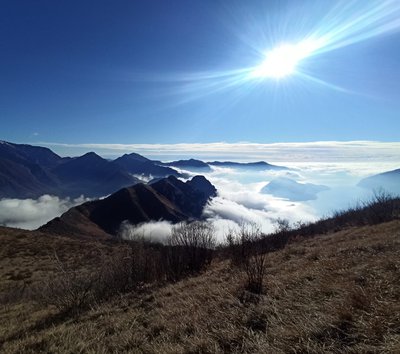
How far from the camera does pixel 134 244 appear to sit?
14.6 meters

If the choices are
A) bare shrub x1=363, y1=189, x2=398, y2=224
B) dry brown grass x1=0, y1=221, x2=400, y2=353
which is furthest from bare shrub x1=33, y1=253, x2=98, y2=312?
bare shrub x1=363, y1=189, x2=398, y2=224

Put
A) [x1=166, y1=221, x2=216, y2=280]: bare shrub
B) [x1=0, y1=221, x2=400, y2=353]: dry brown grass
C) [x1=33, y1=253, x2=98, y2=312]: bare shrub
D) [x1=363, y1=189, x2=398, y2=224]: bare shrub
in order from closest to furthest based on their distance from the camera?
[x1=0, y1=221, x2=400, y2=353]: dry brown grass < [x1=33, y1=253, x2=98, y2=312]: bare shrub < [x1=166, y1=221, x2=216, y2=280]: bare shrub < [x1=363, y1=189, x2=398, y2=224]: bare shrub

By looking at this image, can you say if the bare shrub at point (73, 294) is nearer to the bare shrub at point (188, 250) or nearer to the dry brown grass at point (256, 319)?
the dry brown grass at point (256, 319)

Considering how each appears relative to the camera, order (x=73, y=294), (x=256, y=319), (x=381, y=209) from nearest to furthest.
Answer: (x=256, y=319) → (x=73, y=294) → (x=381, y=209)

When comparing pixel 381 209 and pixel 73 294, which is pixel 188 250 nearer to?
pixel 73 294

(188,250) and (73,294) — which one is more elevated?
(188,250)

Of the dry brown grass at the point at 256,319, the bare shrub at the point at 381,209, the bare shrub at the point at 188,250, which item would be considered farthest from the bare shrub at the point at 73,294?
the bare shrub at the point at 381,209

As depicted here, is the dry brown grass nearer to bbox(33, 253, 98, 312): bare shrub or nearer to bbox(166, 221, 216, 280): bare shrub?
bbox(33, 253, 98, 312): bare shrub

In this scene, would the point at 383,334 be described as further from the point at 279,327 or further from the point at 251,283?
the point at 251,283

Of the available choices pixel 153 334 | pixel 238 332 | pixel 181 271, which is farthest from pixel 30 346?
pixel 181 271

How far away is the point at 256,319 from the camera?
5.67 m

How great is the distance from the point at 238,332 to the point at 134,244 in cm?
992

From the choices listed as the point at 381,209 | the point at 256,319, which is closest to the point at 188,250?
the point at 256,319

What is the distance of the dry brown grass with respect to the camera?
433 centimetres
